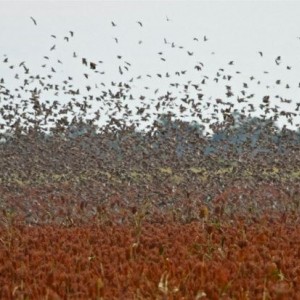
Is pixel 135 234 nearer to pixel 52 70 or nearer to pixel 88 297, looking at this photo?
pixel 88 297

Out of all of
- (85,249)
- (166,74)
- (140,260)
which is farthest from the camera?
(166,74)

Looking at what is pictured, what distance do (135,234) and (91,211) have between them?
286 inches

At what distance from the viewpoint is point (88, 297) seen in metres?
6.37

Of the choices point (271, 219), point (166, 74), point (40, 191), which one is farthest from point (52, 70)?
point (271, 219)

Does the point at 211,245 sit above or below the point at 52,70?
below

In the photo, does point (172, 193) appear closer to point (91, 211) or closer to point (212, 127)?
point (91, 211)

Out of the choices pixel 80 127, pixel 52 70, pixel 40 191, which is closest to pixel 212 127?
pixel 80 127

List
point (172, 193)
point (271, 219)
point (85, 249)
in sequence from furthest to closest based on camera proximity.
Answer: point (172, 193)
point (271, 219)
point (85, 249)

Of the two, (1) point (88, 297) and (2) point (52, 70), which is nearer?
(1) point (88, 297)

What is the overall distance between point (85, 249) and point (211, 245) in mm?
1364

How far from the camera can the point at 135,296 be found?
20.8ft

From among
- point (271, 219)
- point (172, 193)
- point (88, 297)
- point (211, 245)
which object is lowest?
point (88, 297)

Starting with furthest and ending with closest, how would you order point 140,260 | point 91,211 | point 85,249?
1. point 91,211
2. point 85,249
3. point 140,260

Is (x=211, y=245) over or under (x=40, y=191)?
under
